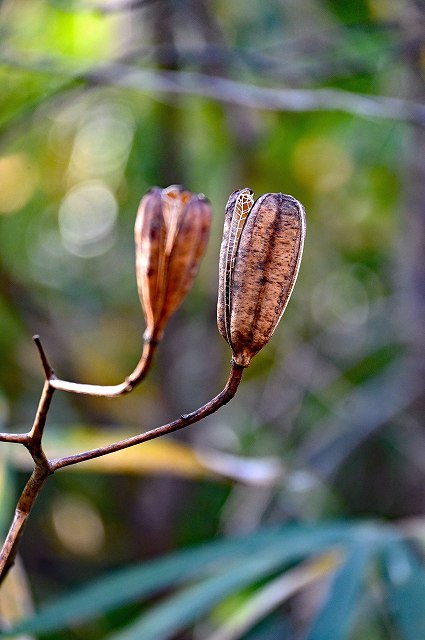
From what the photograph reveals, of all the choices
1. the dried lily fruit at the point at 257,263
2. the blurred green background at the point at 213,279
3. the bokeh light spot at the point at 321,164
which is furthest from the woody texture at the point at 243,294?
the bokeh light spot at the point at 321,164

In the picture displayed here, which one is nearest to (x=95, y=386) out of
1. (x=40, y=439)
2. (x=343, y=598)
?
(x=40, y=439)

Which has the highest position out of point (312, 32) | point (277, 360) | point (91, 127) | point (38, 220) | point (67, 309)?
point (312, 32)

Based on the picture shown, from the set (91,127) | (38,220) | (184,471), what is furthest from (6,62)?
(38,220)

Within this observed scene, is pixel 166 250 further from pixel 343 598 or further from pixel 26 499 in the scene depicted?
pixel 343 598

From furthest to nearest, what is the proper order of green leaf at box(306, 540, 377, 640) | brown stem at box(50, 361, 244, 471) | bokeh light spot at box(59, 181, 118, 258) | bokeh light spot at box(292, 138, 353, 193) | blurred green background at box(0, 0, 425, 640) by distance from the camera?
bokeh light spot at box(59, 181, 118, 258), bokeh light spot at box(292, 138, 353, 193), blurred green background at box(0, 0, 425, 640), green leaf at box(306, 540, 377, 640), brown stem at box(50, 361, 244, 471)

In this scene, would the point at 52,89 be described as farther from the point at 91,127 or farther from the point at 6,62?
the point at 91,127

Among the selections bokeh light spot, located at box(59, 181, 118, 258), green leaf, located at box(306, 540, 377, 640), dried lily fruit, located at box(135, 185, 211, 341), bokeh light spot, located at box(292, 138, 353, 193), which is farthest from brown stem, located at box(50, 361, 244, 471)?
bokeh light spot, located at box(59, 181, 118, 258)

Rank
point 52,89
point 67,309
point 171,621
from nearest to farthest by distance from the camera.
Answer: point 171,621 → point 52,89 → point 67,309

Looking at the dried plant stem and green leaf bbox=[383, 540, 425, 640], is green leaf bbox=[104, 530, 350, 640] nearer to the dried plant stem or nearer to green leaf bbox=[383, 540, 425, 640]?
green leaf bbox=[383, 540, 425, 640]
